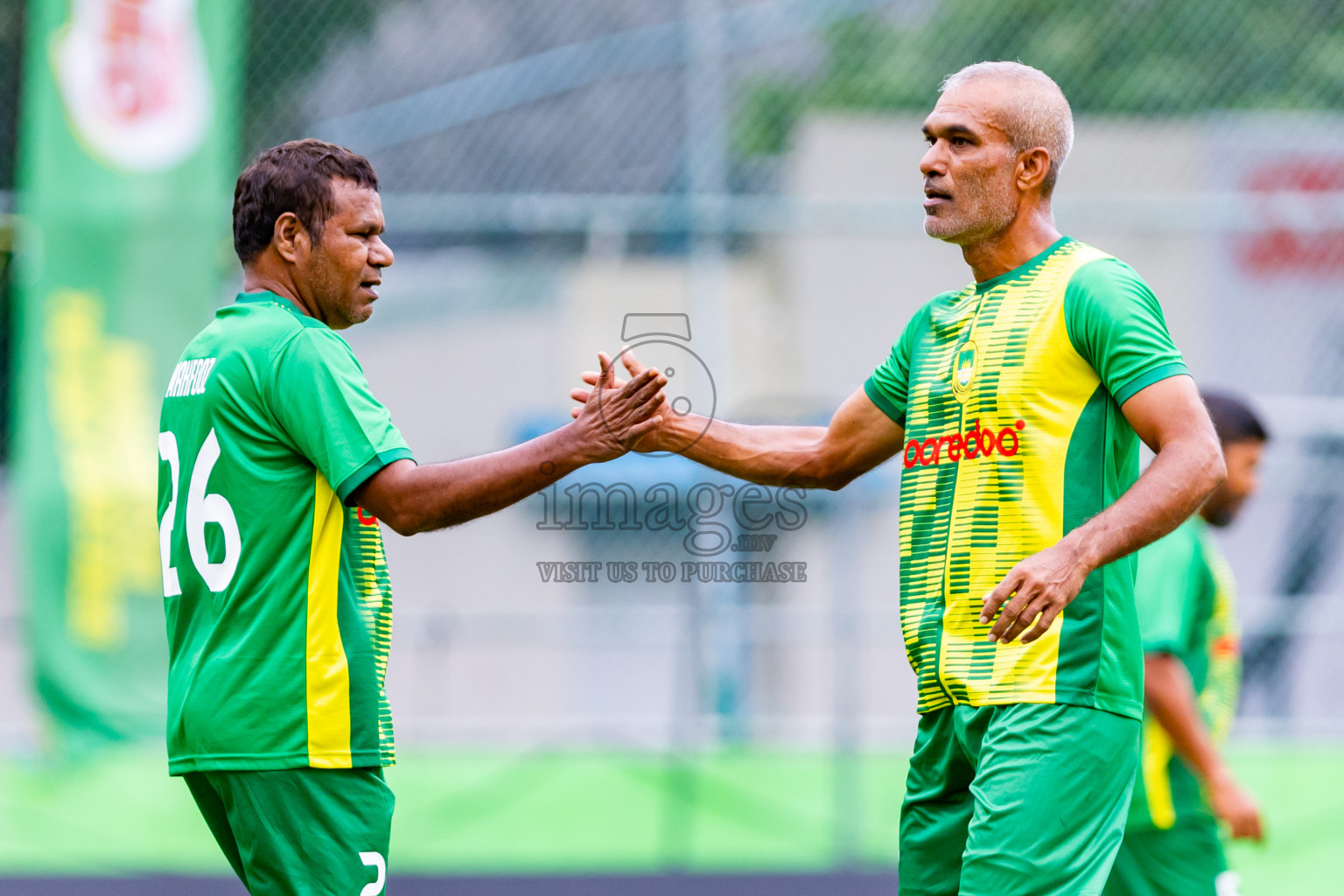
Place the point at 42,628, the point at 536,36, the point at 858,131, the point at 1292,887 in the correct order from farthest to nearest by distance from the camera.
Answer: the point at 536,36 < the point at 858,131 < the point at 42,628 < the point at 1292,887

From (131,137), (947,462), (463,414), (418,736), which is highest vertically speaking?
(131,137)

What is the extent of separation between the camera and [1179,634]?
4.33m

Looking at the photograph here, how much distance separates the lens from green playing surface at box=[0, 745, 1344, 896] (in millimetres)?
6918

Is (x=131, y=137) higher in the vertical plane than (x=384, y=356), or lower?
higher

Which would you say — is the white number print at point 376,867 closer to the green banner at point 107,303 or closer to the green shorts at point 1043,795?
the green shorts at point 1043,795

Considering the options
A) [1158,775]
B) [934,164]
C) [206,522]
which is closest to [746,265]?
[1158,775]

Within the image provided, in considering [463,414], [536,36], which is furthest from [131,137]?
[536,36]

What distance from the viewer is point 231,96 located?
25.7 feet

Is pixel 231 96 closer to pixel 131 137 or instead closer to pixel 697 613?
pixel 131 137

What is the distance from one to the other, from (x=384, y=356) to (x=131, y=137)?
2768 millimetres

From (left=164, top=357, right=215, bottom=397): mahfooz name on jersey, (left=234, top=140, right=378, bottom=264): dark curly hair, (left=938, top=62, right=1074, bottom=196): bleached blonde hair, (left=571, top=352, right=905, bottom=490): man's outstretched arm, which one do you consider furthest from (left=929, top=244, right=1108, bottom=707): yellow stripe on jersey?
(left=164, top=357, right=215, bottom=397): mahfooz name on jersey

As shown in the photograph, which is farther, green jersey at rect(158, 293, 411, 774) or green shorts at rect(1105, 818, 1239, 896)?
green shorts at rect(1105, 818, 1239, 896)

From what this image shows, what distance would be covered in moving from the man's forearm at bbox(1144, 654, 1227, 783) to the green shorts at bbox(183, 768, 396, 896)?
2274 mm

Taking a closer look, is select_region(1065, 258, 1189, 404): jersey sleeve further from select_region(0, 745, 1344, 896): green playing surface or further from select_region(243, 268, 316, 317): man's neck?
select_region(0, 745, 1344, 896): green playing surface
